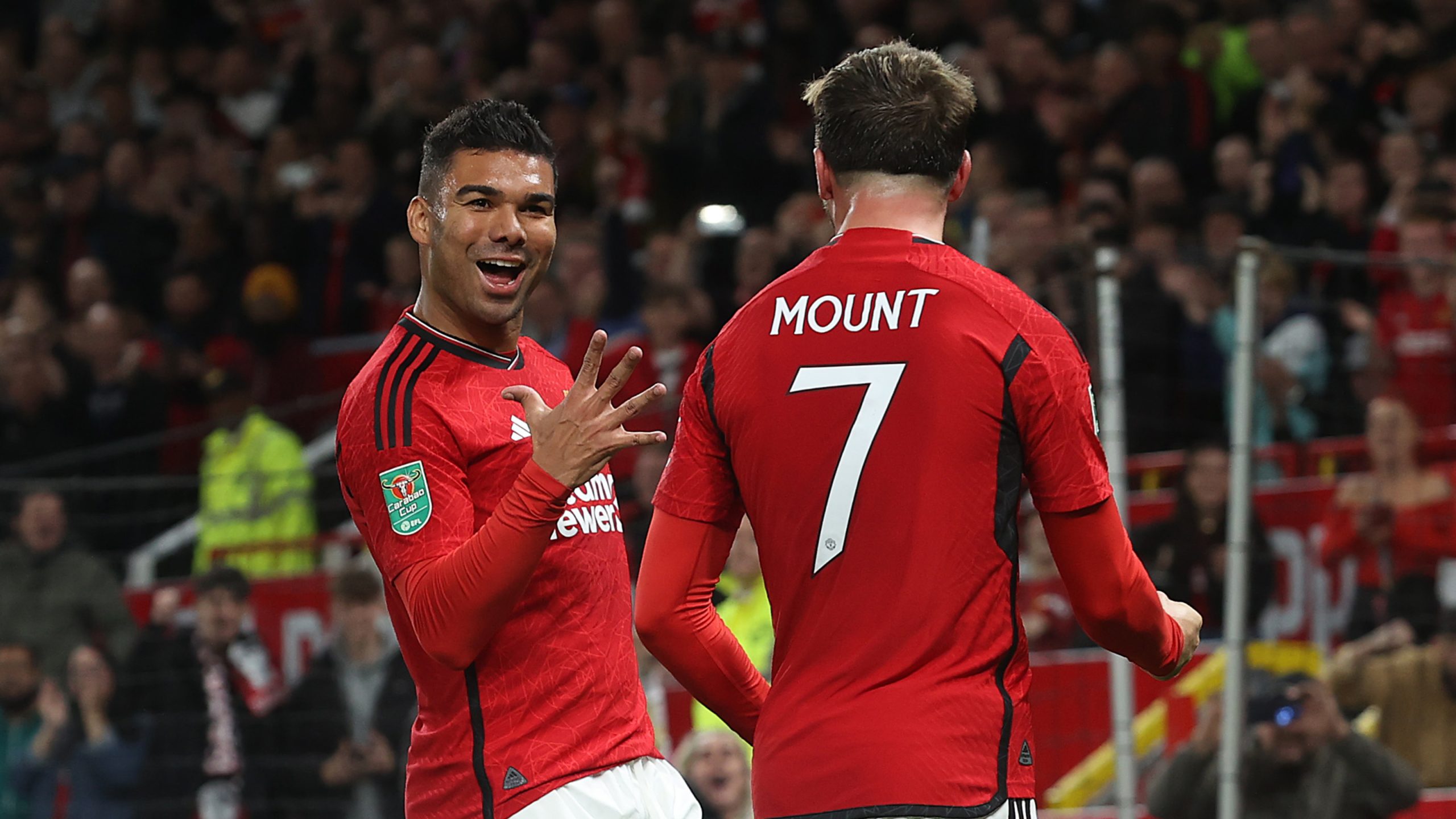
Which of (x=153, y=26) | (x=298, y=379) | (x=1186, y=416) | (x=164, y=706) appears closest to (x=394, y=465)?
(x=1186, y=416)

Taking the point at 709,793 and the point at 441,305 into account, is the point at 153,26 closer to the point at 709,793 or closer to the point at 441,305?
the point at 709,793

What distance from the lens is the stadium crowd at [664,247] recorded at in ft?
22.7

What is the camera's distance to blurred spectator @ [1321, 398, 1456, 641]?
6473 mm

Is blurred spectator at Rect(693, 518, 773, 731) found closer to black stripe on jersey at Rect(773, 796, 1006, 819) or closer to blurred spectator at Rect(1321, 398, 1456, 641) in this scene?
blurred spectator at Rect(1321, 398, 1456, 641)

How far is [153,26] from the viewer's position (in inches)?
644

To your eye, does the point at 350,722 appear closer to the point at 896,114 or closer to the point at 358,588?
the point at 358,588

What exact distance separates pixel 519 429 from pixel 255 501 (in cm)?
630

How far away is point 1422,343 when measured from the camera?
6777 millimetres

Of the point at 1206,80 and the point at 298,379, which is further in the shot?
the point at 298,379

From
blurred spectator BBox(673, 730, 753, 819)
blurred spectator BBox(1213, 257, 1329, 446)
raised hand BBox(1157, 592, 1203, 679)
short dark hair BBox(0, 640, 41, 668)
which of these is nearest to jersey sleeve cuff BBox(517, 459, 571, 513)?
raised hand BBox(1157, 592, 1203, 679)

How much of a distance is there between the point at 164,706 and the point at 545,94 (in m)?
5.52

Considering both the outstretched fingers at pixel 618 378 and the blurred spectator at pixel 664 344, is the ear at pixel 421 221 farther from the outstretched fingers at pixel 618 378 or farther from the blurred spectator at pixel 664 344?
the blurred spectator at pixel 664 344

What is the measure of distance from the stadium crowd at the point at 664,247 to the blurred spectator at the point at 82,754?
1 cm

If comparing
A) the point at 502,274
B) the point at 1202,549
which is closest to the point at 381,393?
the point at 502,274
